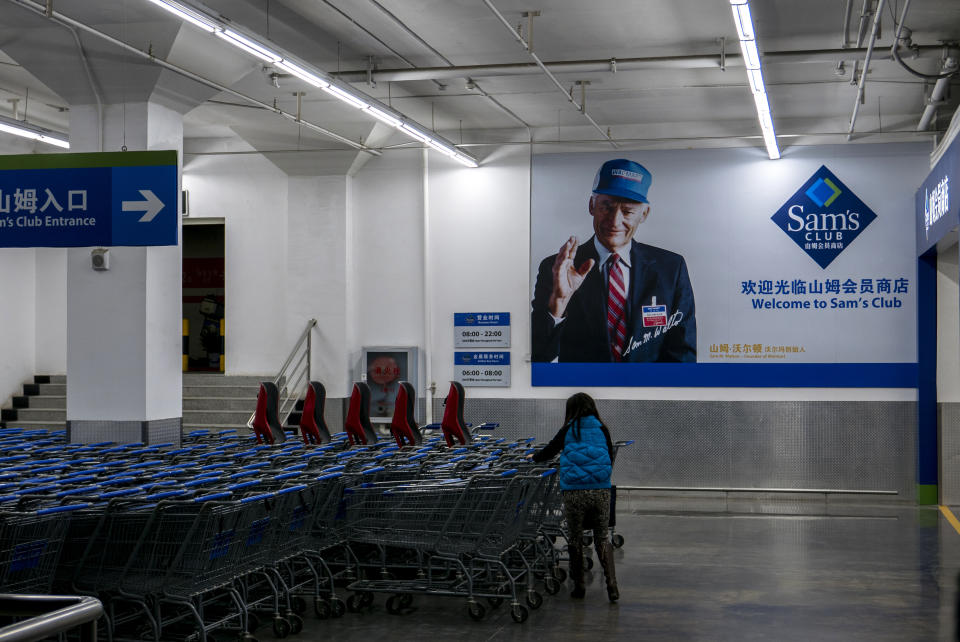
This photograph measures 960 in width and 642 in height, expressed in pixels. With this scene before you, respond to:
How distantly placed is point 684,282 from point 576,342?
5.49 ft

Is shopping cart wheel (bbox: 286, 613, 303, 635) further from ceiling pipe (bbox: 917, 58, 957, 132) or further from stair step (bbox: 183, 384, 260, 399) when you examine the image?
stair step (bbox: 183, 384, 260, 399)

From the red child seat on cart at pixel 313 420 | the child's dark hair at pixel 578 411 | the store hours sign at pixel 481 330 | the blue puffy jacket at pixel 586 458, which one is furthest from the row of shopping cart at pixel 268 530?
the store hours sign at pixel 481 330

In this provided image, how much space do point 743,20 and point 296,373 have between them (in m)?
9.32

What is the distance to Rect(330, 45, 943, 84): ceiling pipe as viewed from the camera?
10.5 meters

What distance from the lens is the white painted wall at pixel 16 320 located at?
16156 millimetres

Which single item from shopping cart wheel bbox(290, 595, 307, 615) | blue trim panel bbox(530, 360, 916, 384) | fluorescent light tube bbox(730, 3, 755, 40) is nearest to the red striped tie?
blue trim panel bbox(530, 360, 916, 384)

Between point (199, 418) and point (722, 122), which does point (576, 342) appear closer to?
point (722, 122)

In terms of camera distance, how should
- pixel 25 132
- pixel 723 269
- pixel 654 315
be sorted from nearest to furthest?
pixel 25 132 → pixel 723 269 → pixel 654 315

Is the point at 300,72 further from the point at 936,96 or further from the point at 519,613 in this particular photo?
the point at 936,96

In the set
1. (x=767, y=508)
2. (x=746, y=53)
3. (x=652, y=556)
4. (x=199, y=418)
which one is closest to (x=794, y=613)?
(x=652, y=556)

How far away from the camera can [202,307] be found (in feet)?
61.3

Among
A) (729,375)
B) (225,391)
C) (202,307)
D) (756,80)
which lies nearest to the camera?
(756,80)

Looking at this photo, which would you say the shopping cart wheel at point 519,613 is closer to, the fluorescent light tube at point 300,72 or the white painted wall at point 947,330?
the fluorescent light tube at point 300,72

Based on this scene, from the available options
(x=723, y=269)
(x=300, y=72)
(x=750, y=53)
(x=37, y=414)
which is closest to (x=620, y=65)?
(x=750, y=53)
